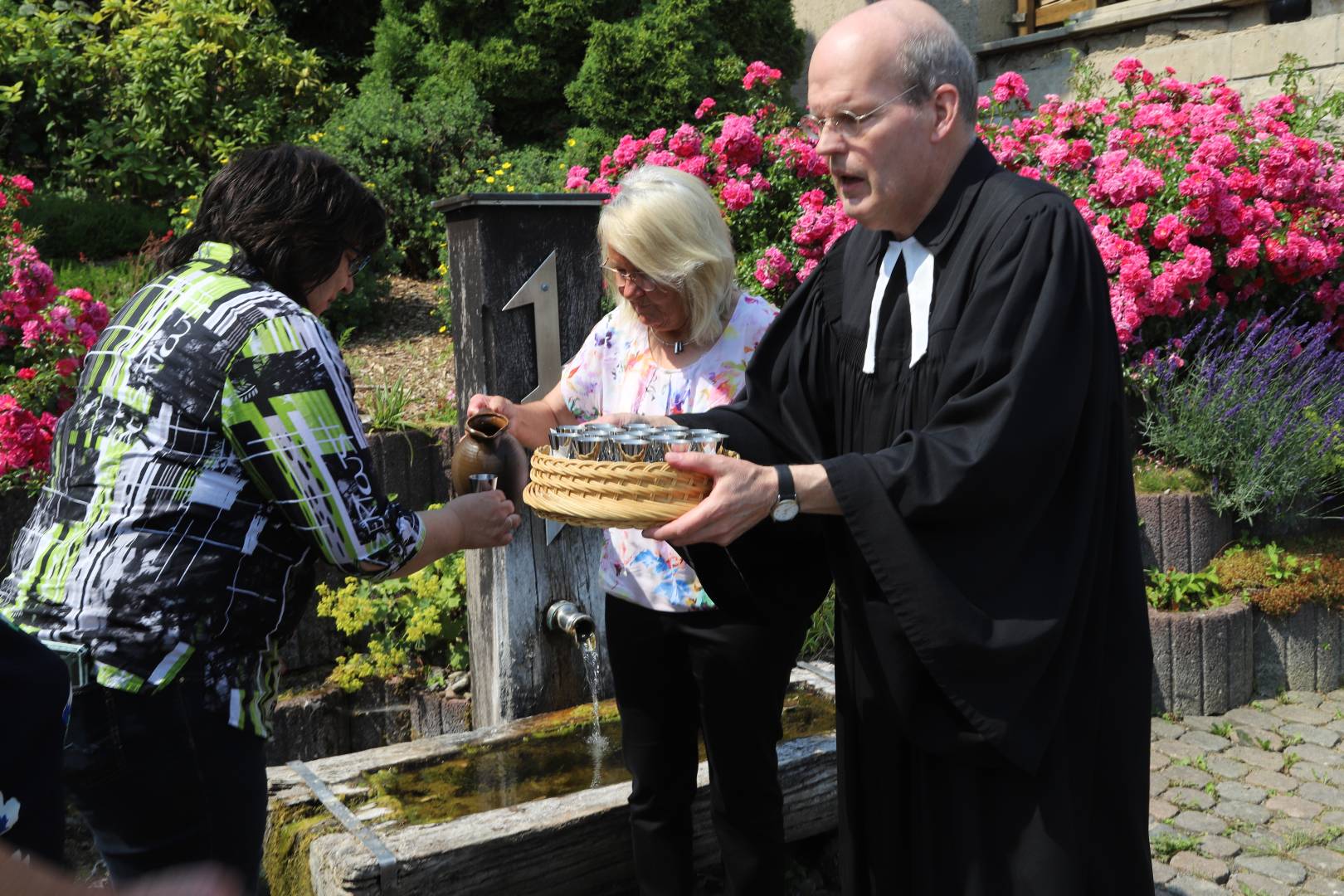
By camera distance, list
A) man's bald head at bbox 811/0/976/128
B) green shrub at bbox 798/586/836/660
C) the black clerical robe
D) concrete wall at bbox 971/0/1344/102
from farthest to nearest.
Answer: concrete wall at bbox 971/0/1344/102 < green shrub at bbox 798/586/836/660 < man's bald head at bbox 811/0/976/128 < the black clerical robe

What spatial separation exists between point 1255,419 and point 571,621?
316 centimetres

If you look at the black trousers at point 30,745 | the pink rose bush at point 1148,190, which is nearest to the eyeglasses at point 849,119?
the black trousers at point 30,745

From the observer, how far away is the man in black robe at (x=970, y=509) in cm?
220

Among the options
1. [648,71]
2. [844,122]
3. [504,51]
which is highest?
[504,51]

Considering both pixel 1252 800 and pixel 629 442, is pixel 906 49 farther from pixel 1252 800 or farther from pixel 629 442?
pixel 1252 800

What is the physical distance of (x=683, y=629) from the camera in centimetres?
297

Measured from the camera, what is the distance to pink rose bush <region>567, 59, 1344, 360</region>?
5.71m

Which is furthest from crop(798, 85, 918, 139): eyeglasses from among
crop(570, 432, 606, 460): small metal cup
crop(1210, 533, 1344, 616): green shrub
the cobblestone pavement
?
crop(1210, 533, 1344, 616): green shrub

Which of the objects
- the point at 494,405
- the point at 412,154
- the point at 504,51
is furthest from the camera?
the point at 504,51

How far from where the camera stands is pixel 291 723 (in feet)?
14.7

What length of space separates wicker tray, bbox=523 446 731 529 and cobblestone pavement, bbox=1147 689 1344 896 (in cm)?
188

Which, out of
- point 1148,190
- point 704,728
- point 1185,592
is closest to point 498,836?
point 704,728

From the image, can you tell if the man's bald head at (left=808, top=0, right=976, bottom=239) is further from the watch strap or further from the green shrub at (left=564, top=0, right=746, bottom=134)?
the green shrub at (left=564, top=0, right=746, bottom=134)

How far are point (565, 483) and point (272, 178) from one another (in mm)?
781
